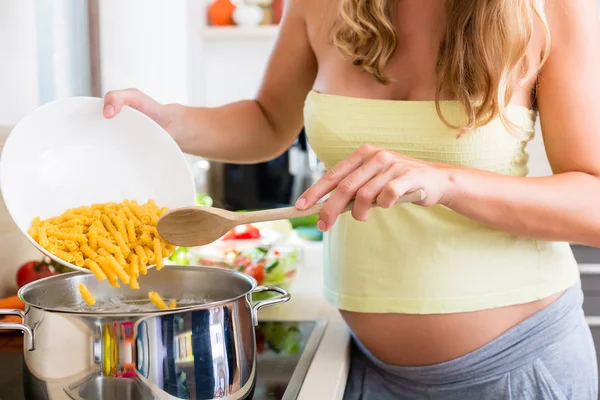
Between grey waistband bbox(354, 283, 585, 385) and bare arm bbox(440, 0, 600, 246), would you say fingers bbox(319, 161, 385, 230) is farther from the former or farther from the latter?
grey waistband bbox(354, 283, 585, 385)

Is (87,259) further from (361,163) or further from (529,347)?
(529,347)

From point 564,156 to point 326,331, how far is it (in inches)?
18.8

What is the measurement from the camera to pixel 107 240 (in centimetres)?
88

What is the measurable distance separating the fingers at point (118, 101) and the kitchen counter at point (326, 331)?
1.43 ft

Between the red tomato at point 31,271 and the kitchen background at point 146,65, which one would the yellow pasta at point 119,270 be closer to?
the kitchen background at point 146,65

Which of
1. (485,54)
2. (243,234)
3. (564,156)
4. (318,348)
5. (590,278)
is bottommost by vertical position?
(590,278)

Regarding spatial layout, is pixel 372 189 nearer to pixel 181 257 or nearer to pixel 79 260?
pixel 79 260

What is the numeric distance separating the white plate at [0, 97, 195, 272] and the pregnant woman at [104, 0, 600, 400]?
0.05 metres

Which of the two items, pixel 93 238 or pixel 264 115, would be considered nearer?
pixel 93 238

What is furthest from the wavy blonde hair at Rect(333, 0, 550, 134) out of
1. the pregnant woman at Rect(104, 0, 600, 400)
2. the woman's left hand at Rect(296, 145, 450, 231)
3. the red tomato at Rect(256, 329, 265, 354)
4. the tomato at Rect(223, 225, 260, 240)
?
the tomato at Rect(223, 225, 260, 240)

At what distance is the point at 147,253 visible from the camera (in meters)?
0.89

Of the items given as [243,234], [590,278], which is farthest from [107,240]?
[590,278]

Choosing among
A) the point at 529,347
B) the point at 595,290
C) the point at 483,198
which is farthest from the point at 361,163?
the point at 595,290

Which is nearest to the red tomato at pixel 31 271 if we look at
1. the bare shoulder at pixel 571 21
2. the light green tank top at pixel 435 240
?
the light green tank top at pixel 435 240
